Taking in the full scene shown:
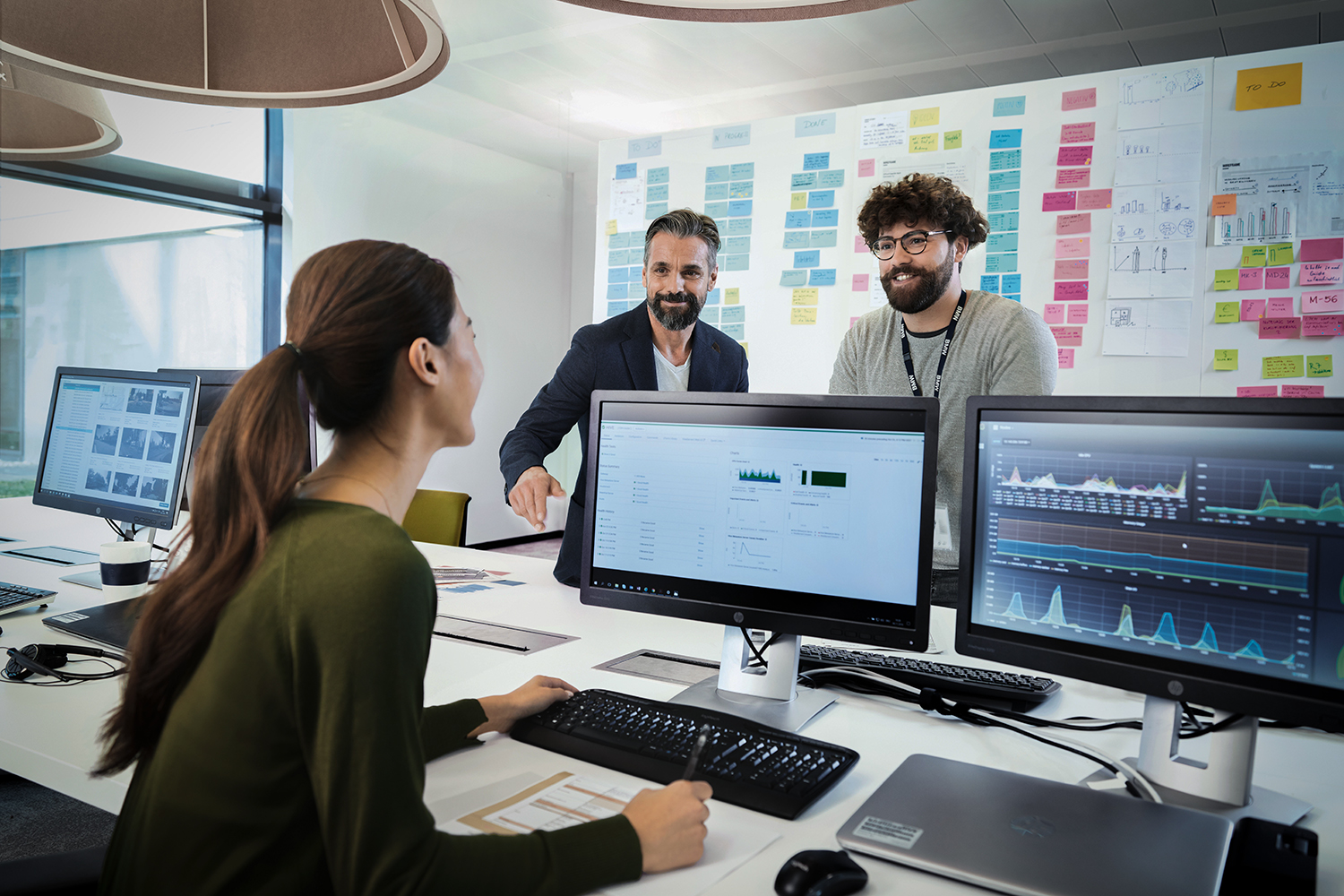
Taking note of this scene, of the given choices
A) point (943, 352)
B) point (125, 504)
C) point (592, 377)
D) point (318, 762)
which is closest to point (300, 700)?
point (318, 762)

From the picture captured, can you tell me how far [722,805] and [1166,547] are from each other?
58 centimetres

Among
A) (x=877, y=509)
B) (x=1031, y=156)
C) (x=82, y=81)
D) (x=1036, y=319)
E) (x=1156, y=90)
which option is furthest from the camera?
(x=1031, y=156)

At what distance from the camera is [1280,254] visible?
10.2 feet

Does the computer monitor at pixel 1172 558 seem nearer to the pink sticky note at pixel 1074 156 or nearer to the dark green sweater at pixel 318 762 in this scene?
the dark green sweater at pixel 318 762

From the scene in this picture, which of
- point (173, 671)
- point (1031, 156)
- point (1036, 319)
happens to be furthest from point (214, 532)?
point (1031, 156)

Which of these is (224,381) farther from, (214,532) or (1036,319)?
(1036,319)

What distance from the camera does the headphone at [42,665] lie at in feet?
4.43

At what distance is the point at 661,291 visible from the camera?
2508mm

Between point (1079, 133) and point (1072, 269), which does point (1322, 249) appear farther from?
point (1079, 133)

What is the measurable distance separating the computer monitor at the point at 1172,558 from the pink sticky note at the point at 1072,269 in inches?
107

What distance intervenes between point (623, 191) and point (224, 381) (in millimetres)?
2794

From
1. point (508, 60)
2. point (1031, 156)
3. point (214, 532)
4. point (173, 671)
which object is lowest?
point (173, 671)

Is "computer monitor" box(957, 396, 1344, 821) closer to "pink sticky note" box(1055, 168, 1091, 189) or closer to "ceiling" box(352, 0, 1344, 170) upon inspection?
"pink sticky note" box(1055, 168, 1091, 189)

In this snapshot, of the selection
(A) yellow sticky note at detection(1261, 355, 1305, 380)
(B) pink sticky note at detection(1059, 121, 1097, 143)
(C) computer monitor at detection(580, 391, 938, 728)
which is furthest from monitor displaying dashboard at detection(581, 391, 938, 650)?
(B) pink sticky note at detection(1059, 121, 1097, 143)
